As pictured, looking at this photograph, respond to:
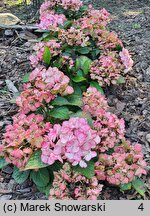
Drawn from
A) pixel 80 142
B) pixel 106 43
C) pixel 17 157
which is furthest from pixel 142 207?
pixel 106 43

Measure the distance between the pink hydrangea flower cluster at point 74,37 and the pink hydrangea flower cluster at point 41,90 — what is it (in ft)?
2.71

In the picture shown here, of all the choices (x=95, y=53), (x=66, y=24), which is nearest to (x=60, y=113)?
(x=95, y=53)

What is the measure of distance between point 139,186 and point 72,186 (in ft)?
1.16

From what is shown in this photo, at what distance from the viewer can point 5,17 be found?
405 centimetres

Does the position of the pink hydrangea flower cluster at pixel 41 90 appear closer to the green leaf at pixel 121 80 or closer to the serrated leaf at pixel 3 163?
the serrated leaf at pixel 3 163

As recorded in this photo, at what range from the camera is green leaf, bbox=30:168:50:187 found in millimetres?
1971

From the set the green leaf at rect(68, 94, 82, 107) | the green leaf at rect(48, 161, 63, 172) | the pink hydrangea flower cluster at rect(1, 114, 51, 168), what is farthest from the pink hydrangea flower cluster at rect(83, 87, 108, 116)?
the green leaf at rect(48, 161, 63, 172)

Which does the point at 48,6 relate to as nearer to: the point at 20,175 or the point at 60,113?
the point at 60,113

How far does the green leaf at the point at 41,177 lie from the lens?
6.47 feet

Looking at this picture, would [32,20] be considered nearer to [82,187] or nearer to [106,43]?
[106,43]

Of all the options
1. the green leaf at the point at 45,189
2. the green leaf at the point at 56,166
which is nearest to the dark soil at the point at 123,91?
the green leaf at the point at 45,189

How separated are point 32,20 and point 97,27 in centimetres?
157

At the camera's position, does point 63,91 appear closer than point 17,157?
No

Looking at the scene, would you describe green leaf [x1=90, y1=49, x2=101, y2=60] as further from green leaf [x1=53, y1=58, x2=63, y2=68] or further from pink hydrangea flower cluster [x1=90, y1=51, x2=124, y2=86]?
green leaf [x1=53, y1=58, x2=63, y2=68]
